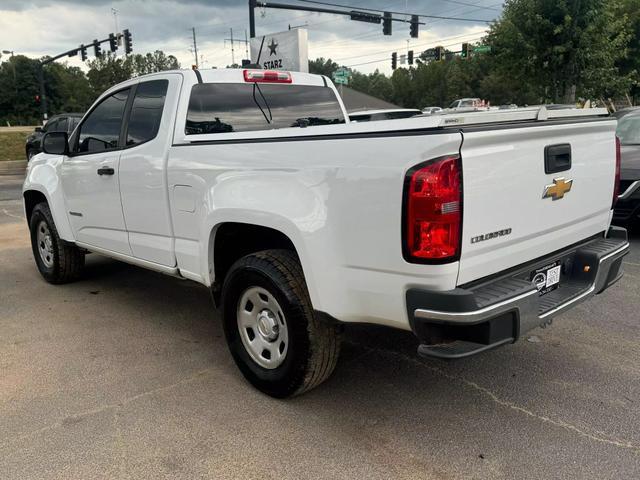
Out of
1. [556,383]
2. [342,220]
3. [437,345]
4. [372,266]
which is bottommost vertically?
[556,383]

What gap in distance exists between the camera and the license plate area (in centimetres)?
293

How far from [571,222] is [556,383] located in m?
1.03

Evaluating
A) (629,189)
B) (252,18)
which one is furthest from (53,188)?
(252,18)

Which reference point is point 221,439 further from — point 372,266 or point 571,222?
point 571,222

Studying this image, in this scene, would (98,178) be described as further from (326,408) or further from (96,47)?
(96,47)

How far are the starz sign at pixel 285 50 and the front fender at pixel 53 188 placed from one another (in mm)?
8520

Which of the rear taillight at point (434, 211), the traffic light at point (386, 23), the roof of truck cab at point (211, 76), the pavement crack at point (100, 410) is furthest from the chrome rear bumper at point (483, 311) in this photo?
the traffic light at point (386, 23)

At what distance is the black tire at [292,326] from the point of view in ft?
9.66

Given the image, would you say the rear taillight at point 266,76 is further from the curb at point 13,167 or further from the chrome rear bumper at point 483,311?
the curb at point 13,167

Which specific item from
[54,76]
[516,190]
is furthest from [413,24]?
[54,76]

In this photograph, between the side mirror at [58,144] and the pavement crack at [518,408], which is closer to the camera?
the pavement crack at [518,408]

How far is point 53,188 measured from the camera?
17.5 ft

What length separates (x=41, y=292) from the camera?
556 cm

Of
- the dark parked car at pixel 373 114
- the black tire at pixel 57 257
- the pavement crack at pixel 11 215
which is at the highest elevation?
the dark parked car at pixel 373 114
